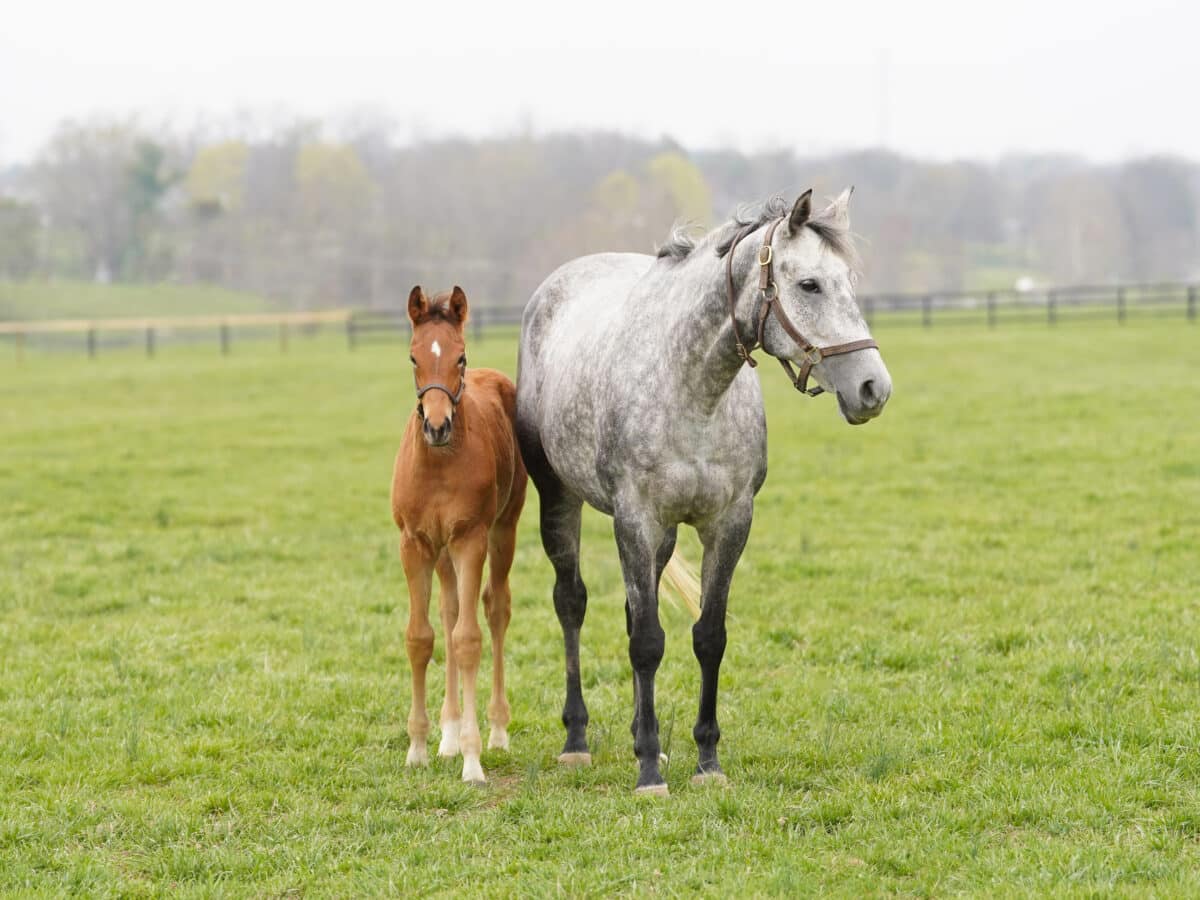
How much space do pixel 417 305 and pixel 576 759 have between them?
85.4 inches

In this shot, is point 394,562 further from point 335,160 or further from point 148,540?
point 335,160

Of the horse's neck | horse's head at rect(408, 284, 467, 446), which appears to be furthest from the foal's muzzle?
the horse's neck

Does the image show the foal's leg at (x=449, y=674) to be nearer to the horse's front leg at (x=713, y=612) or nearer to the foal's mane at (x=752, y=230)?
the horse's front leg at (x=713, y=612)

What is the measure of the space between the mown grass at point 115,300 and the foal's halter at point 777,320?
216ft

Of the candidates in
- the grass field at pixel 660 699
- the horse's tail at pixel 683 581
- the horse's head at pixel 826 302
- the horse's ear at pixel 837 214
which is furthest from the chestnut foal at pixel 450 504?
the horse's ear at pixel 837 214

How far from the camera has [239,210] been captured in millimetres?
73000

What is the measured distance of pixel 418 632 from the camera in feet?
18.0

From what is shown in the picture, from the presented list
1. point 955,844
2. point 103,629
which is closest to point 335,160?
point 103,629

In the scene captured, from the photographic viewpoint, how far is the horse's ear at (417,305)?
→ 5004mm

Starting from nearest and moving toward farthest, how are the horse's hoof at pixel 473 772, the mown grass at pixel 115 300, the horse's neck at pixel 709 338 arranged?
1. the horse's neck at pixel 709 338
2. the horse's hoof at pixel 473 772
3. the mown grass at pixel 115 300

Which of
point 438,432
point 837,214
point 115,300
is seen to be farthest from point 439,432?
point 115,300

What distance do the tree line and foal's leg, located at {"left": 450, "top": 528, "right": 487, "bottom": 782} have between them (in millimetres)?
36429

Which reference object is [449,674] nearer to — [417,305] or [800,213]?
[417,305]

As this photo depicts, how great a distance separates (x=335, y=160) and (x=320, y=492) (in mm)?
58758
